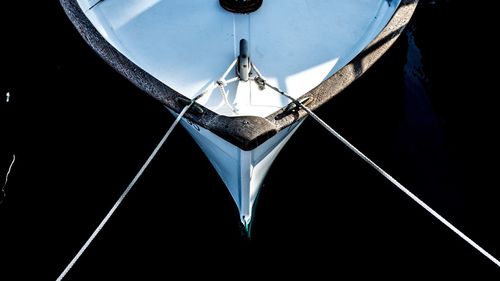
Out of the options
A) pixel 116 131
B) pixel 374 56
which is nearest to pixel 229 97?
pixel 374 56

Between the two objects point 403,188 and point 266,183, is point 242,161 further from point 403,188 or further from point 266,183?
point 266,183

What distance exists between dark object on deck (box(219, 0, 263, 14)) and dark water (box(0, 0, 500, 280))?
1575 mm

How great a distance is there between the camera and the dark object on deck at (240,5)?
3643mm

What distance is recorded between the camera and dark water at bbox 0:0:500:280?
12.7 ft

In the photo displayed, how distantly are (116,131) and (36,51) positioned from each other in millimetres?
2471

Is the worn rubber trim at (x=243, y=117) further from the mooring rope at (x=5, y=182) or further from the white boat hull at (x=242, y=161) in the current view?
the mooring rope at (x=5, y=182)

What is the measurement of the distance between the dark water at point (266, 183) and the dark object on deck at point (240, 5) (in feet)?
5.17

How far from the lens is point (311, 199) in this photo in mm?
4332

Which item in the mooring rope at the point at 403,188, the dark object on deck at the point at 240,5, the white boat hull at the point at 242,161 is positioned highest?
the dark object on deck at the point at 240,5

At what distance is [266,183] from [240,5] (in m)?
2.08

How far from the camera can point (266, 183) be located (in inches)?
174

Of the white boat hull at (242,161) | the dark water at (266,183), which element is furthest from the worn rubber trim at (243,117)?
the dark water at (266,183)

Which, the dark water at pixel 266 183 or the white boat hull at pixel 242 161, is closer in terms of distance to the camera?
the white boat hull at pixel 242 161

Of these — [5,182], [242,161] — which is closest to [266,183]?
[242,161]
